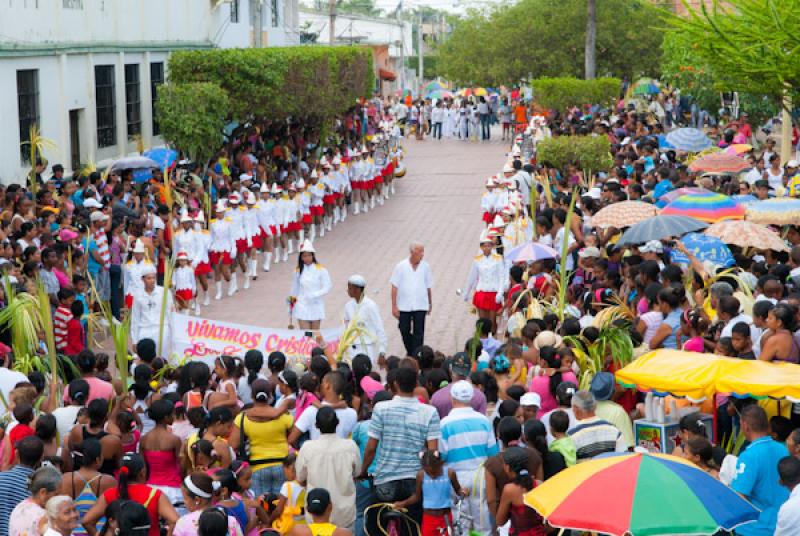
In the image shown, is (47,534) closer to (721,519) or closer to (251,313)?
(721,519)

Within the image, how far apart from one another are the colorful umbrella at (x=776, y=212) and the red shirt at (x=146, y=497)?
8.52 m

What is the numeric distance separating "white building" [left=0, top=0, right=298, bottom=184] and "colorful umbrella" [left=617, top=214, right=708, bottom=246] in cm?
1162

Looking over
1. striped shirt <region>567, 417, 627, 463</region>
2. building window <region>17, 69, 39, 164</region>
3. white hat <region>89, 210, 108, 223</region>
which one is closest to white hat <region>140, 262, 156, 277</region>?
white hat <region>89, 210, 108, 223</region>

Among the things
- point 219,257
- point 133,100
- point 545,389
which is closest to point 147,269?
point 219,257

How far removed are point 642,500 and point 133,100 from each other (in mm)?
22848

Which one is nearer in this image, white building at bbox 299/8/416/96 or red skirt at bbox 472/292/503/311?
red skirt at bbox 472/292/503/311

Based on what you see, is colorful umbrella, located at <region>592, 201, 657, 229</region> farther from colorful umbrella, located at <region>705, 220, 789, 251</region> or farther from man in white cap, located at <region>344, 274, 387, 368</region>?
man in white cap, located at <region>344, 274, 387, 368</region>

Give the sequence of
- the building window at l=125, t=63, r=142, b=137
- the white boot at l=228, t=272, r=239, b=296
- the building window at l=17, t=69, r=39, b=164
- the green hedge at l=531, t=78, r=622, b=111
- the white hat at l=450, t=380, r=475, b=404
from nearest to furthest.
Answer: the white hat at l=450, t=380, r=475, b=404, the white boot at l=228, t=272, r=239, b=296, the building window at l=17, t=69, r=39, b=164, the building window at l=125, t=63, r=142, b=137, the green hedge at l=531, t=78, r=622, b=111

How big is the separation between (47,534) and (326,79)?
2346 cm

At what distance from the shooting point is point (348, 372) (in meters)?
9.80

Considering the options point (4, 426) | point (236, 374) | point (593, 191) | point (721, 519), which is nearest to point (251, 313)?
point (593, 191)

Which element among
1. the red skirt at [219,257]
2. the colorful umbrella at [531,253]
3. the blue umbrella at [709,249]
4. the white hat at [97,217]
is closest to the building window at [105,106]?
the red skirt at [219,257]

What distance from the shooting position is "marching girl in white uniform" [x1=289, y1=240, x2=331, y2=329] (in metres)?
14.8

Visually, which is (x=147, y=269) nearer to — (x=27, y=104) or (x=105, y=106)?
(x=27, y=104)
